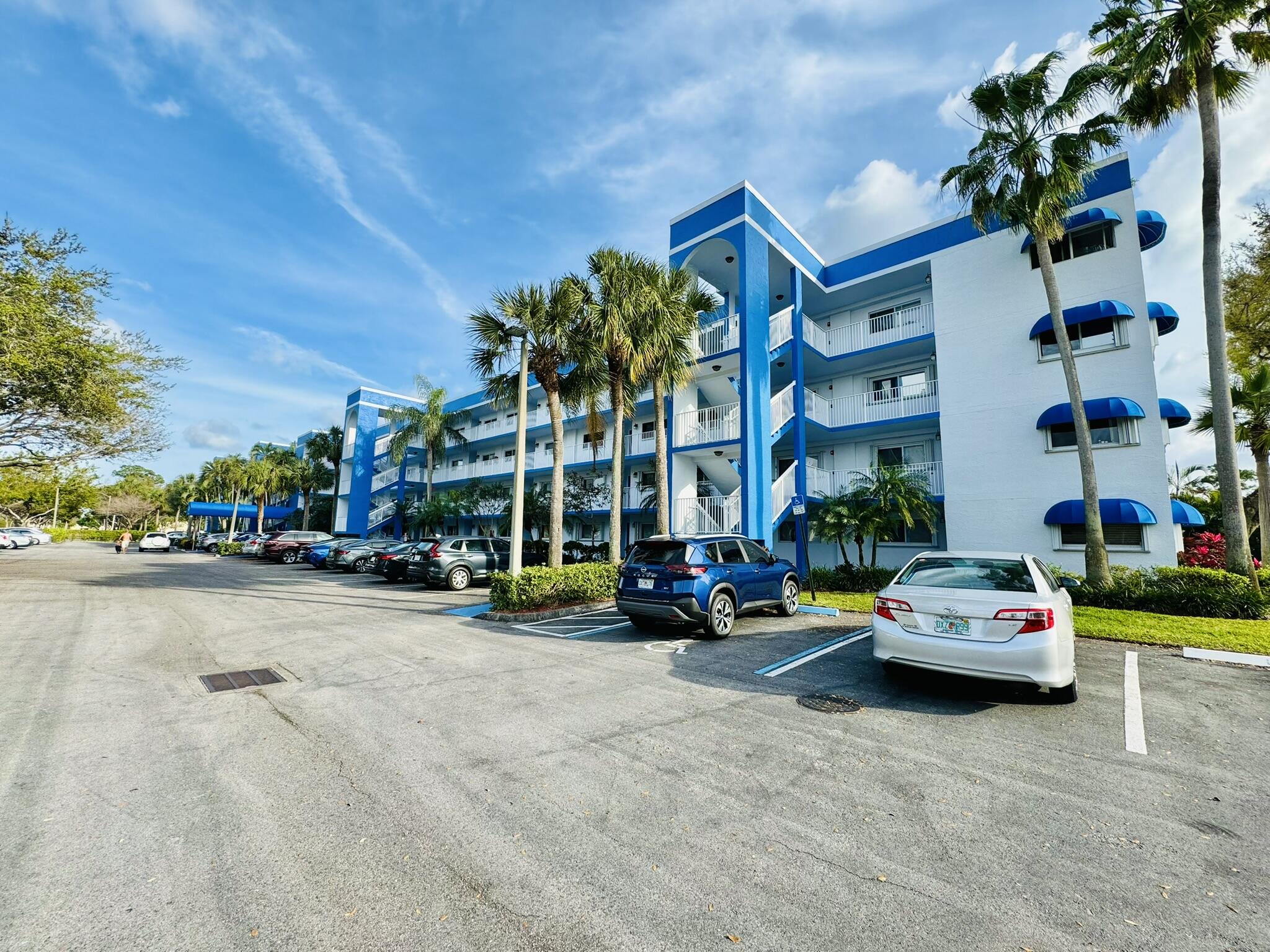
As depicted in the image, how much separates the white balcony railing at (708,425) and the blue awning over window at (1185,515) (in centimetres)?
1096

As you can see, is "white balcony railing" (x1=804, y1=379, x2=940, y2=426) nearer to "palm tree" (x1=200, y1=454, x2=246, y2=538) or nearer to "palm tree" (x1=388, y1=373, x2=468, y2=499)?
"palm tree" (x1=388, y1=373, x2=468, y2=499)

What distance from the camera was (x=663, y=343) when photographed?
45.7 ft

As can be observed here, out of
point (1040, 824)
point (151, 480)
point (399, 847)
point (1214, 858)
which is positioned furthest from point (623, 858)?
point (151, 480)

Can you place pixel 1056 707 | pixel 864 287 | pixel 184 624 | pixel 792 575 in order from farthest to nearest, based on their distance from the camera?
1. pixel 864 287
2. pixel 792 575
3. pixel 184 624
4. pixel 1056 707

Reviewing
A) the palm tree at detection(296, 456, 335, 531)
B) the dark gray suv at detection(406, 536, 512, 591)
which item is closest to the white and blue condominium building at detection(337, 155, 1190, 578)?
the dark gray suv at detection(406, 536, 512, 591)

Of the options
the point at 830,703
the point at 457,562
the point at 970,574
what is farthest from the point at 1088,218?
the point at 457,562

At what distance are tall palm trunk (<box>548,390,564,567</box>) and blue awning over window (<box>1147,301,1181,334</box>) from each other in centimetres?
1577

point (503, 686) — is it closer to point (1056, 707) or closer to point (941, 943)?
point (941, 943)

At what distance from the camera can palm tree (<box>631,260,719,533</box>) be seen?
13734mm

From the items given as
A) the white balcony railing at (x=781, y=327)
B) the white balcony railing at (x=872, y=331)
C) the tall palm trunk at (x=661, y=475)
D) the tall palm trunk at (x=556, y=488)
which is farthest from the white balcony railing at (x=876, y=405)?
the tall palm trunk at (x=556, y=488)

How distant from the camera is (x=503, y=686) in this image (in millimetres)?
6047

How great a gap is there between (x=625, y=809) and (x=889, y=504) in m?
13.6

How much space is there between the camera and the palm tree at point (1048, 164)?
1223 cm

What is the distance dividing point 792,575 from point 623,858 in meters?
8.62
